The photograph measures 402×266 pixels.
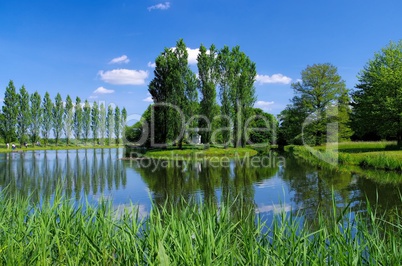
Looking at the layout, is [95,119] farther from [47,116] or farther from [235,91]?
[235,91]

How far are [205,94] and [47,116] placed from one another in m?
40.0

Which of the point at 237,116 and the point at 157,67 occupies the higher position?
the point at 157,67

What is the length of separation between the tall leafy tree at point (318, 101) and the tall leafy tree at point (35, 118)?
48.1m

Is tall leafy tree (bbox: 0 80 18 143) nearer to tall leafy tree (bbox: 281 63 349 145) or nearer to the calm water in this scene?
the calm water

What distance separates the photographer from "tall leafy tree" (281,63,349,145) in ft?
109

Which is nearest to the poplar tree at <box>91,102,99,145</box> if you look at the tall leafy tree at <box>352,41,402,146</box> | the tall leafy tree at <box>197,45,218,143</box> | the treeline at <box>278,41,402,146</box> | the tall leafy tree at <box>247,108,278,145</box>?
the tall leafy tree at <box>247,108,278,145</box>

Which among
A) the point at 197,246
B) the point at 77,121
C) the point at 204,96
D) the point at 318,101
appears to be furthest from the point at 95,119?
the point at 197,246

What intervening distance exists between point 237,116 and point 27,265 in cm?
3532

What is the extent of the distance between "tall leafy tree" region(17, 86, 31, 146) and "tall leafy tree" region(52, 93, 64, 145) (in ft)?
21.0

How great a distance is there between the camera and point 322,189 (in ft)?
42.7

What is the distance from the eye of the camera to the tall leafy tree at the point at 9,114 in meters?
53.5

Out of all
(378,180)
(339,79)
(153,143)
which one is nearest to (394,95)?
(339,79)

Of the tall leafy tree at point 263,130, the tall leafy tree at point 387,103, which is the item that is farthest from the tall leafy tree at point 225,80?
the tall leafy tree at point 263,130

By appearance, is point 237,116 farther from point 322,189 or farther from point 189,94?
point 322,189
